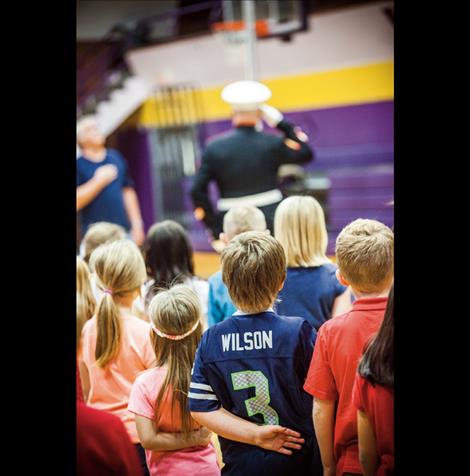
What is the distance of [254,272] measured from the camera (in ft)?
6.01

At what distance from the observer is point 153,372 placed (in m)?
1.95

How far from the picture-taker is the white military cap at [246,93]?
294cm

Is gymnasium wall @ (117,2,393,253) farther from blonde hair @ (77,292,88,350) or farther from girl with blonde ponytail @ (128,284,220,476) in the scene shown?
girl with blonde ponytail @ (128,284,220,476)

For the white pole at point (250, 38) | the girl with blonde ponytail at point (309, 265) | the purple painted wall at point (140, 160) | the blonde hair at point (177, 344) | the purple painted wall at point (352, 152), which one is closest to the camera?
the blonde hair at point (177, 344)

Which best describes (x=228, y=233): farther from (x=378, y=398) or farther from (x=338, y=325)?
(x=378, y=398)

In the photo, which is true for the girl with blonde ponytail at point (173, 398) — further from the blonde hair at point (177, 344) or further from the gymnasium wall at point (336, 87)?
the gymnasium wall at point (336, 87)

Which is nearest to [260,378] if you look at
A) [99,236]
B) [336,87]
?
[99,236]

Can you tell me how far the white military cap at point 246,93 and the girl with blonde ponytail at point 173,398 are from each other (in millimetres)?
1257

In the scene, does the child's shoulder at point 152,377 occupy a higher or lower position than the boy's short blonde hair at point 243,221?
lower

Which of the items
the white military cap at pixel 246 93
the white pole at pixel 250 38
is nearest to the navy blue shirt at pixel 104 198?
the white pole at pixel 250 38

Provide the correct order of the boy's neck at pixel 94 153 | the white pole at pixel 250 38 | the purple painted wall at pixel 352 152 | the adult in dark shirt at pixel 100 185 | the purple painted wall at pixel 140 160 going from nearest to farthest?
the adult in dark shirt at pixel 100 185 < the boy's neck at pixel 94 153 < the white pole at pixel 250 38 < the purple painted wall at pixel 352 152 < the purple painted wall at pixel 140 160
